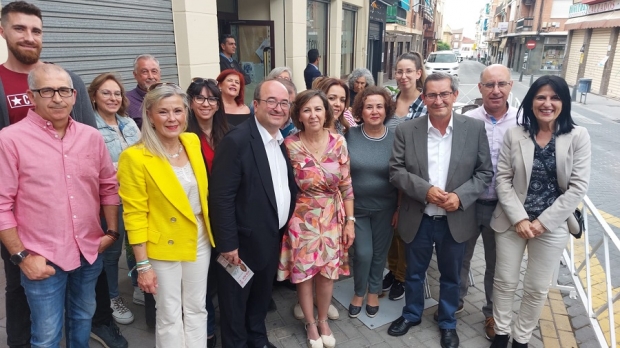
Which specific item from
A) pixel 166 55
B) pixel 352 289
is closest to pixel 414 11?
pixel 166 55

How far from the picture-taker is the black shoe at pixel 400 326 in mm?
3146

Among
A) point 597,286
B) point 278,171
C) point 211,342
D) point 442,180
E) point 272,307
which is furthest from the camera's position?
point 597,286

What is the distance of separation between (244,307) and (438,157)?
175 cm

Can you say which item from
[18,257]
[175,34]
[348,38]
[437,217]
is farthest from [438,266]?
[348,38]

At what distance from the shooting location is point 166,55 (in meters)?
6.02

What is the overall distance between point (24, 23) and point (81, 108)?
1.87ft

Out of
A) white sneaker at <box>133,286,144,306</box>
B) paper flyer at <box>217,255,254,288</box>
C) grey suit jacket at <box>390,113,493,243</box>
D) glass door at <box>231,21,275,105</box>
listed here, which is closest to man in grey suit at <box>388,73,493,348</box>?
grey suit jacket at <box>390,113,493,243</box>

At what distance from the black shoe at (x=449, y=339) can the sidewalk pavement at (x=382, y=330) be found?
0.07 m

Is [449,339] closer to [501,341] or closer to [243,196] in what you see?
[501,341]

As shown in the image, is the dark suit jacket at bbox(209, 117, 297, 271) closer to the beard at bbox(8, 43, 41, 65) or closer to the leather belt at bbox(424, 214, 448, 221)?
the leather belt at bbox(424, 214, 448, 221)

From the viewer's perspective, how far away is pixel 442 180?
2.86 metres

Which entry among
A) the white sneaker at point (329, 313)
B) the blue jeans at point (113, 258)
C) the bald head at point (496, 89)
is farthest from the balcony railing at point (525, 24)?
the blue jeans at point (113, 258)

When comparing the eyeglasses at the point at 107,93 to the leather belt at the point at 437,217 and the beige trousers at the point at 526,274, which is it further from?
the beige trousers at the point at 526,274

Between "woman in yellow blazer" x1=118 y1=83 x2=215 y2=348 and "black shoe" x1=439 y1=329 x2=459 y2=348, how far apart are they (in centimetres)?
187
